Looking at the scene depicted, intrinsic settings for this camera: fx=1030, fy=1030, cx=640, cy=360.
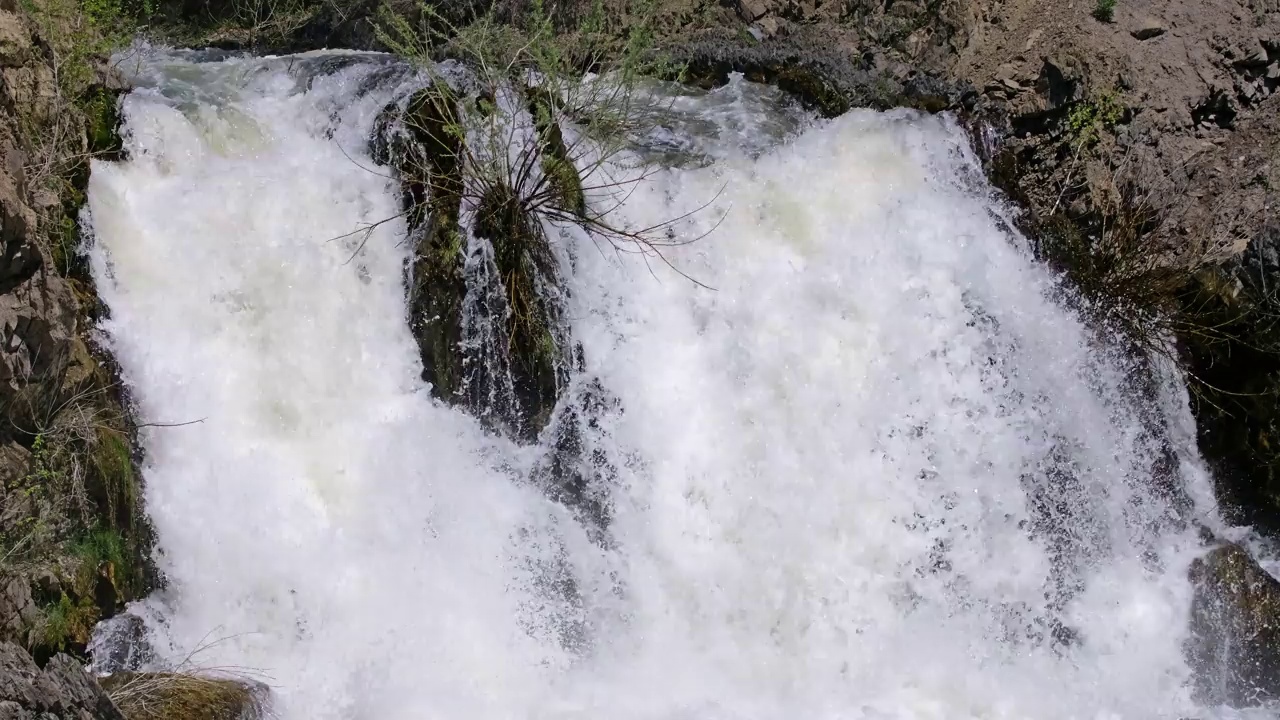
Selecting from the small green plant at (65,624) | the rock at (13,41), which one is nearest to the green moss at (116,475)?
the small green plant at (65,624)

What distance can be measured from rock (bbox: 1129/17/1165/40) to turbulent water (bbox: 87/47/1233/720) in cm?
157

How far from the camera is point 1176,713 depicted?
5020mm

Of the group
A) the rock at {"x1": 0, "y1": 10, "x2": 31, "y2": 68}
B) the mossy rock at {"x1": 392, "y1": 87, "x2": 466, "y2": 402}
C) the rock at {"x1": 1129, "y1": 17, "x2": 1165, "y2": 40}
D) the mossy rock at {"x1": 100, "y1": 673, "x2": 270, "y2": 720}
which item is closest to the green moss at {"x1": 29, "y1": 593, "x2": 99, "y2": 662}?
the mossy rock at {"x1": 100, "y1": 673, "x2": 270, "y2": 720}

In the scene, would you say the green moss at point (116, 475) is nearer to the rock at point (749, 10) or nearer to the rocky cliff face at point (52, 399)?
the rocky cliff face at point (52, 399)

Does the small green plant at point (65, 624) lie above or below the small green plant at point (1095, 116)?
below

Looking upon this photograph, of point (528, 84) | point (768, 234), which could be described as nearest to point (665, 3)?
point (528, 84)

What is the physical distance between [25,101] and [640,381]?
3.03 m

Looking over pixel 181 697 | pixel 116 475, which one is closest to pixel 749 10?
pixel 116 475

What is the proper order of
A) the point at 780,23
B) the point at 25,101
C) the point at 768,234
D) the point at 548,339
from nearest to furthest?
the point at 25,101 < the point at 548,339 < the point at 768,234 < the point at 780,23

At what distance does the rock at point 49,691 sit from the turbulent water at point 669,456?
94 cm

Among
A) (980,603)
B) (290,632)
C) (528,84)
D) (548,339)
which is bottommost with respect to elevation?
(980,603)

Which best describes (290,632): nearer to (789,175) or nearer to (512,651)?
(512,651)

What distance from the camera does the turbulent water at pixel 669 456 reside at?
465 centimetres

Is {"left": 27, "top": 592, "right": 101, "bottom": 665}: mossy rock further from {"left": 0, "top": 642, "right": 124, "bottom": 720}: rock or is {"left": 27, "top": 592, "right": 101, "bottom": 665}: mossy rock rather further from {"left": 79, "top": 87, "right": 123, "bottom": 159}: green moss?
{"left": 79, "top": 87, "right": 123, "bottom": 159}: green moss
